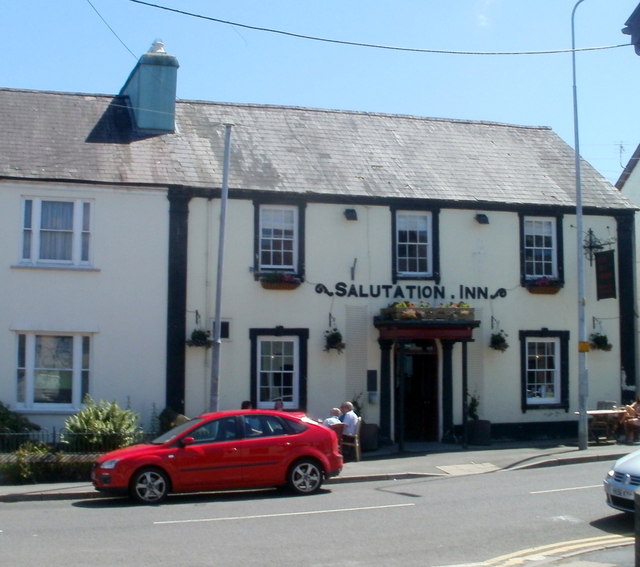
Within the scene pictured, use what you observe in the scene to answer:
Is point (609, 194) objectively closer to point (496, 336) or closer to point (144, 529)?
point (496, 336)

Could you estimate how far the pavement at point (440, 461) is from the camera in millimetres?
15133

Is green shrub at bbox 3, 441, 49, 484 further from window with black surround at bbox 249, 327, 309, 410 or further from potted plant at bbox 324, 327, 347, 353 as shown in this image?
potted plant at bbox 324, 327, 347, 353

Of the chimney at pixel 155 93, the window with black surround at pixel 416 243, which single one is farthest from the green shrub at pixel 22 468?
the window with black surround at pixel 416 243

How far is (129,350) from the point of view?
782 inches

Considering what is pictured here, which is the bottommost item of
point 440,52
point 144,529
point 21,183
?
point 144,529

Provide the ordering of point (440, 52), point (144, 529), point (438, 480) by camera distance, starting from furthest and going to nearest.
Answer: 1. point (440, 52)
2. point (438, 480)
3. point (144, 529)

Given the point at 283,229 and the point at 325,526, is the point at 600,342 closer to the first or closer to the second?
the point at 283,229

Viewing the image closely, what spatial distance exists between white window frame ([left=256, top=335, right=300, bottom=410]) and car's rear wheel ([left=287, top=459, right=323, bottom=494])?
601cm

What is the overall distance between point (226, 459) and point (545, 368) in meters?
11.1

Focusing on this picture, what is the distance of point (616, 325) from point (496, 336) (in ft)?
11.7

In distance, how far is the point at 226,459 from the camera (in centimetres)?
1408

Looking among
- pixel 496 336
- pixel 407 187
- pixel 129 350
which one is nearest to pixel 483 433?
pixel 496 336

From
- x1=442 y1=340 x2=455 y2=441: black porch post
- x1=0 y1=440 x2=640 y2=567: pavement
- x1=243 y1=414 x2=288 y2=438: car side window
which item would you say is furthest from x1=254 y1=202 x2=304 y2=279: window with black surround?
x1=243 y1=414 x2=288 y2=438: car side window

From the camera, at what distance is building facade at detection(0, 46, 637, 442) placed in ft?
64.6
